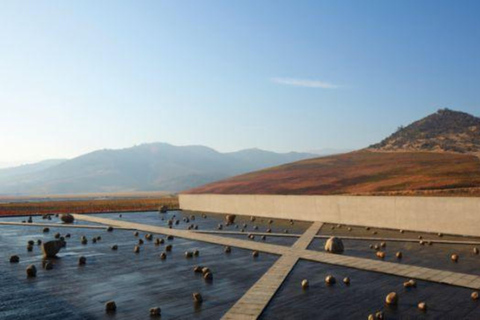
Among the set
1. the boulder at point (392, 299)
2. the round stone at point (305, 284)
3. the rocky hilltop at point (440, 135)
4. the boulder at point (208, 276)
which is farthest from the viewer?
the rocky hilltop at point (440, 135)

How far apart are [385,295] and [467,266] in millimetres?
6390

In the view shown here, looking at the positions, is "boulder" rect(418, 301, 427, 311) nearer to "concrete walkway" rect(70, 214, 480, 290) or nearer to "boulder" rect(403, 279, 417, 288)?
"boulder" rect(403, 279, 417, 288)

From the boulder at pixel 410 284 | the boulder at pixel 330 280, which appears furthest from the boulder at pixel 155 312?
the boulder at pixel 410 284

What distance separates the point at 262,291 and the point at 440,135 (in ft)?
382

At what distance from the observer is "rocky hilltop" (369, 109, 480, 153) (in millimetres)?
103625

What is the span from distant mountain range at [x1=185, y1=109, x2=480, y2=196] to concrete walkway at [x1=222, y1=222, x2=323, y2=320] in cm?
3843

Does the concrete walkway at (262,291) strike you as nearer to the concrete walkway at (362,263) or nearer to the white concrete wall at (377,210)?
the concrete walkway at (362,263)

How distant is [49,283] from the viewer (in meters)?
16.2

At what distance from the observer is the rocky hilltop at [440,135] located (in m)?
104

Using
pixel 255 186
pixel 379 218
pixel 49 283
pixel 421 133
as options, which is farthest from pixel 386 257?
pixel 421 133

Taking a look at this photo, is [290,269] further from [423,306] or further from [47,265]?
[47,265]

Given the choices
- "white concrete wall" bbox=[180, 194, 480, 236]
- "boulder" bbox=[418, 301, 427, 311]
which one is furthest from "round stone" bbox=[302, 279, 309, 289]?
"white concrete wall" bbox=[180, 194, 480, 236]

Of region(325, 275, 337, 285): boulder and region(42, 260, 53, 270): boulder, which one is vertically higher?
region(42, 260, 53, 270): boulder

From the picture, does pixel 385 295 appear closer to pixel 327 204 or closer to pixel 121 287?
pixel 121 287
